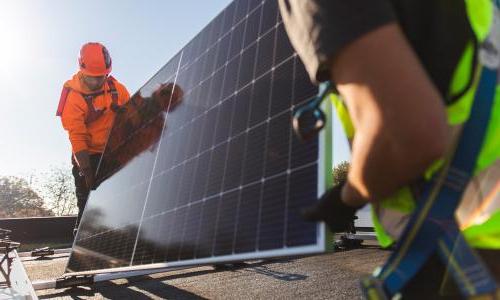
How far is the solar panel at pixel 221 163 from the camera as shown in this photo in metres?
2.47

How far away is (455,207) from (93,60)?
7198 mm

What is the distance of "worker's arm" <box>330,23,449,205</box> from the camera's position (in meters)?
1.14

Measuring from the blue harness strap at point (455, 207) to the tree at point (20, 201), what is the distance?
49.5m

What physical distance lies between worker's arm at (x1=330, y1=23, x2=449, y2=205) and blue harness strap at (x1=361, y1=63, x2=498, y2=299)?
3.4 inches

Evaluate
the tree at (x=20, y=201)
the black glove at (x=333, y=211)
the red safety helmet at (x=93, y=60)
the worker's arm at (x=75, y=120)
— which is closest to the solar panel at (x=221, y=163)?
the black glove at (x=333, y=211)

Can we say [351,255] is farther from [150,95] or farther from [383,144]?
[383,144]

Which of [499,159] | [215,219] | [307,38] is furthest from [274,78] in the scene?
[499,159]

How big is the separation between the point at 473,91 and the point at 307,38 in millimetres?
537

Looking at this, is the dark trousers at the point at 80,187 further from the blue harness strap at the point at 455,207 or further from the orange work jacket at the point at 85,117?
the blue harness strap at the point at 455,207

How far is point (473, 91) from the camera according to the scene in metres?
1.25

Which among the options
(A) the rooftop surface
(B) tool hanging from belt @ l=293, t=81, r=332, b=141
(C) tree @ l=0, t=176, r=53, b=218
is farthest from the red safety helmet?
(C) tree @ l=0, t=176, r=53, b=218

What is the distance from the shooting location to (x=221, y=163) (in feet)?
11.0

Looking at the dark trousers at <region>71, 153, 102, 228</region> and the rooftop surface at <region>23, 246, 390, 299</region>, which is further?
the dark trousers at <region>71, 153, 102, 228</region>

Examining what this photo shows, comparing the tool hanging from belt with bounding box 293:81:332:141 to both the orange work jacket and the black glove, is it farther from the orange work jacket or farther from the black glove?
the orange work jacket
